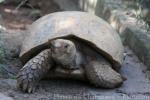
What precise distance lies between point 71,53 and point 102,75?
40 centimetres

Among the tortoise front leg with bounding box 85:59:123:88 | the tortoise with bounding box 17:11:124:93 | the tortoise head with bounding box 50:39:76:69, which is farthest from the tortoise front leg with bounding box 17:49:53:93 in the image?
the tortoise front leg with bounding box 85:59:123:88

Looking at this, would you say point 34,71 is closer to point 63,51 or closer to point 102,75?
point 63,51

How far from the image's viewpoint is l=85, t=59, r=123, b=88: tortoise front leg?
14.3ft

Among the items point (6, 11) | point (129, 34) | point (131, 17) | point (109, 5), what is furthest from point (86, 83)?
point (6, 11)

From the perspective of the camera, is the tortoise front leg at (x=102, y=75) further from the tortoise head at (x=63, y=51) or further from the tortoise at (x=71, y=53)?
the tortoise head at (x=63, y=51)

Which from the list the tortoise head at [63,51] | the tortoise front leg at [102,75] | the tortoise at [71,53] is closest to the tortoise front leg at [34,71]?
the tortoise at [71,53]

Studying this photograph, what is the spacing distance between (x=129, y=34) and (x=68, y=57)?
6.59ft

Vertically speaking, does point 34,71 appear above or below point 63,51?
below

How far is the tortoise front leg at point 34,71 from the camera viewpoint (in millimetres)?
4117

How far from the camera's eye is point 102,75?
4.38 metres

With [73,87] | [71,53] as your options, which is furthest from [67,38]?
[73,87]

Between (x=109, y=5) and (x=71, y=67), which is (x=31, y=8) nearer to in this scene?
(x=109, y=5)

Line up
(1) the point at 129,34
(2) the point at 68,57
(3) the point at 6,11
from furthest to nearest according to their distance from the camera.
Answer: (3) the point at 6,11 → (1) the point at 129,34 → (2) the point at 68,57

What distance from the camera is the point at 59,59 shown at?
14.0 feet
